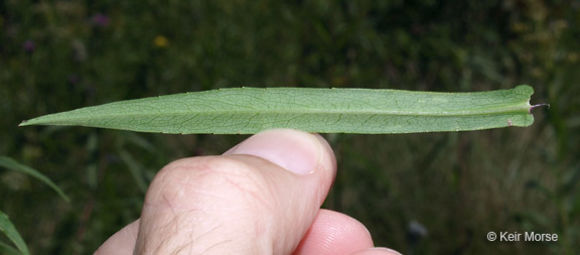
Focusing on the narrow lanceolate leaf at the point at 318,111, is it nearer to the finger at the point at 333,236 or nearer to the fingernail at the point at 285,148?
the fingernail at the point at 285,148

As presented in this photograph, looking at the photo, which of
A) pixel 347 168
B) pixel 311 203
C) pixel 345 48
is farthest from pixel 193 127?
pixel 347 168

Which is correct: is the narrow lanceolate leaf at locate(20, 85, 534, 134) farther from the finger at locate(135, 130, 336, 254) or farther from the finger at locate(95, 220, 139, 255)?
the finger at locate(95, 220, 139, 255)

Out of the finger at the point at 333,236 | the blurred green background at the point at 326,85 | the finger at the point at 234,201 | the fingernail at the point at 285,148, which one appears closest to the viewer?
the finger at the point at 234,201

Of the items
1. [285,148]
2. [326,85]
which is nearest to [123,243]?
[285,148]

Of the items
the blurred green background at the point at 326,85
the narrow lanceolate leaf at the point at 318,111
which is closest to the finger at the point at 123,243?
the narrow lanceolate leaf at the point at 318,111

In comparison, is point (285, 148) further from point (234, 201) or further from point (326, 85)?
point (326, 85)

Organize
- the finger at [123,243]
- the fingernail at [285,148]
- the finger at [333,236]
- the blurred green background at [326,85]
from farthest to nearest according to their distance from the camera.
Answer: the blurred green background at [326,85] < the finger at [333,236] < the finger at [123,243] < the fingernail at [285,148]
